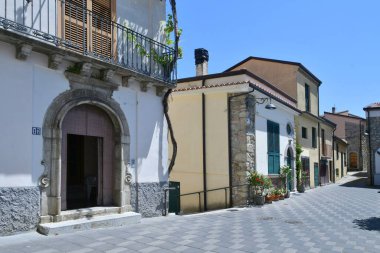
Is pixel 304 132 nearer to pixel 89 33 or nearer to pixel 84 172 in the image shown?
pixel 84 172

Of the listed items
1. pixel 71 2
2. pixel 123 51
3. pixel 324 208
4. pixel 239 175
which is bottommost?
pixel 324 208

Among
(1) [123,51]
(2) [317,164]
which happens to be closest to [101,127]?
(1) [123,51]

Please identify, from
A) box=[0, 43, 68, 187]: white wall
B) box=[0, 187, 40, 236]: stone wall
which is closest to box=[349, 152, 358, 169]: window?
box=[0, 43, 68, 187]: white wall

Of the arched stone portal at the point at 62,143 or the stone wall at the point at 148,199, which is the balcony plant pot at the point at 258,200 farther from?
the arched stone portal at the point at 62,143

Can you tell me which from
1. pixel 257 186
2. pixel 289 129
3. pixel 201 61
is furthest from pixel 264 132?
pixel 201 61

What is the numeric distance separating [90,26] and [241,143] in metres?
7.82

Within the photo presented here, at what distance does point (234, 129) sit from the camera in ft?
47.8

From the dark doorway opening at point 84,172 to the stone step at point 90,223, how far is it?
2.79ft

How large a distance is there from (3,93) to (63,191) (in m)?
2.44

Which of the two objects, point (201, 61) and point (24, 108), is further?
point (201, 61)

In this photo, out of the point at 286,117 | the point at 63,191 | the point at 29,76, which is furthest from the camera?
the point at 286,117

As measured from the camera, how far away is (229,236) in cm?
786

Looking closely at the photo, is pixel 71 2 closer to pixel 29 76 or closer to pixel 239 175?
pixel 29 76

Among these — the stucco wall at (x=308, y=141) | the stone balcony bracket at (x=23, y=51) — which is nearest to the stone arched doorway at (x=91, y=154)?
the stone balcony bracket at (x=23, y=51)
